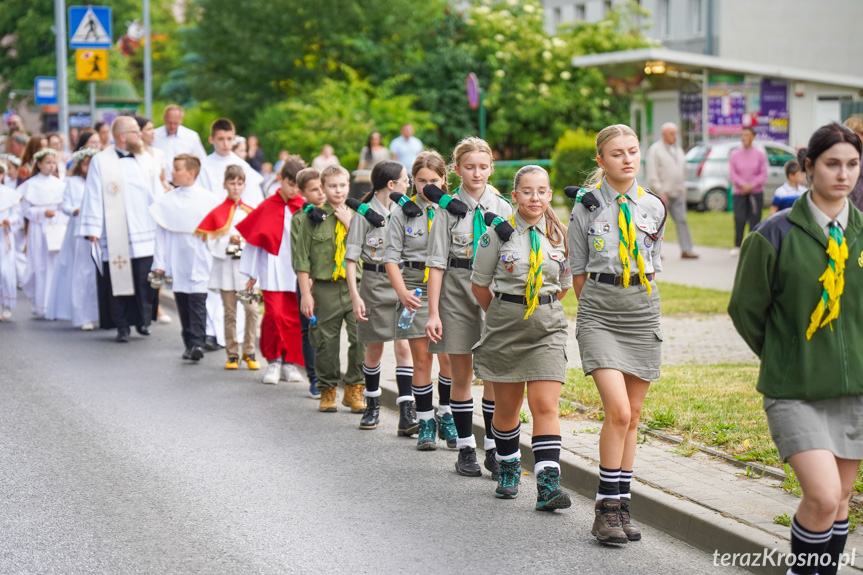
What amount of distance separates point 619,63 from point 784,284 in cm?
2794

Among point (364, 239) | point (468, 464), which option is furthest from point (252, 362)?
point (468, 464)

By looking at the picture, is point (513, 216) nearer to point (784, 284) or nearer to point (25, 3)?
point (784, 284)

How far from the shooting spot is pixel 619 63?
3164 cm

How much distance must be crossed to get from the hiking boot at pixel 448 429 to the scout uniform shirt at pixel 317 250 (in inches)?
64.2

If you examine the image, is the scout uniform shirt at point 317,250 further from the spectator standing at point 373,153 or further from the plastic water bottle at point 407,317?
the spectator standing at point 373,153

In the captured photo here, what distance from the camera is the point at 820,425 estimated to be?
445cm

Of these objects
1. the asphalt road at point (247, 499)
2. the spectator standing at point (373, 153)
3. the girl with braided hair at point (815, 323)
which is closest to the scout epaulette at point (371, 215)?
the asphalt road at point (247, 499)

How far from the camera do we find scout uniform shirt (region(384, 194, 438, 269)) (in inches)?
295

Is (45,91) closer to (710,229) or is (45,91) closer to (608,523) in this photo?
(710,229)

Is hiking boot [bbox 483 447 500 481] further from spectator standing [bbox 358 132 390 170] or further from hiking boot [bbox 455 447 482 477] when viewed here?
spectator standing [bbox 358 132 390 170]

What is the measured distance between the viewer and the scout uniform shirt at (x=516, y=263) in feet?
20.1

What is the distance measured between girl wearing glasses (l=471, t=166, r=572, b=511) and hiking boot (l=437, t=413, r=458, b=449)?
66.0 inches

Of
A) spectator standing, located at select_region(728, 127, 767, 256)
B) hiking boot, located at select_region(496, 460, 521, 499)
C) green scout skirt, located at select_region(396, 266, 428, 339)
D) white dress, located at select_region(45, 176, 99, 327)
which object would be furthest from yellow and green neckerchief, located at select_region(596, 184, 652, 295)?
spectator standing, located at select_region(728, 127, 767, 256)

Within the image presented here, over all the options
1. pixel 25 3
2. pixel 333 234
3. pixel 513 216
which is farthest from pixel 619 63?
pixel 25 3
